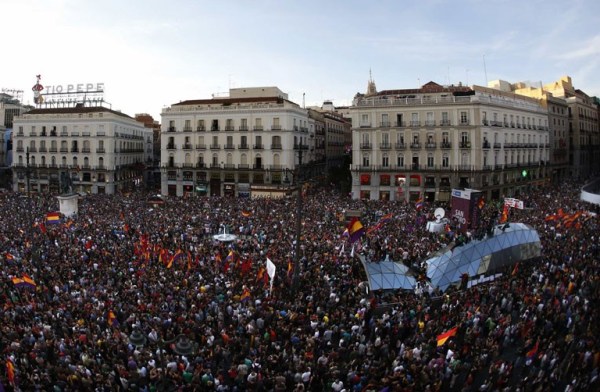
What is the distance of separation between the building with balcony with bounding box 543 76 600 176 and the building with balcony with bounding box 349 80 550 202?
28.8 metres

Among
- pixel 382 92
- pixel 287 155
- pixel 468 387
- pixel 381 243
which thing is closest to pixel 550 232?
pixel 381 243

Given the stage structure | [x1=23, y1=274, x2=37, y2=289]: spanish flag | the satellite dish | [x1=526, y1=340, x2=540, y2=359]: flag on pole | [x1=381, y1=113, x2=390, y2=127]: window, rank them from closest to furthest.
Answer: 1. [x1=526, y1=340, x2=540, y2=359]: flag on pole
2. [x1=23, y1=274, x2=37, y2=289]: spanish flag
3. the stage structure
4. the satellite dish
5. [x1=381, y1=113, x2=390, y2=127]: window

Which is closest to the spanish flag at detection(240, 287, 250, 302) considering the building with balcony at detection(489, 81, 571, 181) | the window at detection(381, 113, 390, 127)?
the window at detection(381, 113, 390, 127)

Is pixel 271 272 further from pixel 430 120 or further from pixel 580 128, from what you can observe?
pixel 580 128

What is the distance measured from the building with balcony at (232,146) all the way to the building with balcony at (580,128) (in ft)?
148

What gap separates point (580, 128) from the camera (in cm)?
8156

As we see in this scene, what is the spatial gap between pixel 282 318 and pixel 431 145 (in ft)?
131

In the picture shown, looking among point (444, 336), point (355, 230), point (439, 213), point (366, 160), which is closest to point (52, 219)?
point (355, 230)

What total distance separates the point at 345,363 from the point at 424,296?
6.58 m

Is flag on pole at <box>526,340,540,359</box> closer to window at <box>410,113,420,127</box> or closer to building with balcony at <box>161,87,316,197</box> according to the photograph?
window at <box>410,113,420,127</box>

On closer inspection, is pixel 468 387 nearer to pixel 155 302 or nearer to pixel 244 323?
pixel 244 323

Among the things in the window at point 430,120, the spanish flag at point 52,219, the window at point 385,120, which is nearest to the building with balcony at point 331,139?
the window at point 385,120

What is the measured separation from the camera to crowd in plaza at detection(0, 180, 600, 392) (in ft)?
43.9

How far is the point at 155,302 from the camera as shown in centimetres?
1903
